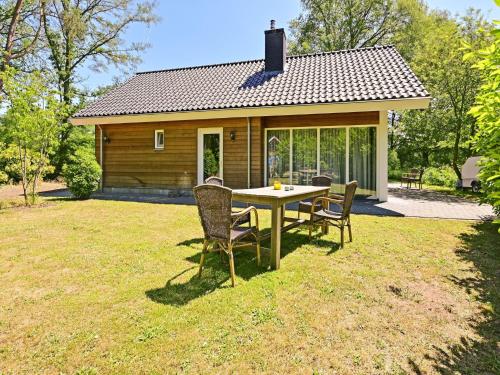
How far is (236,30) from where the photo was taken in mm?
18484

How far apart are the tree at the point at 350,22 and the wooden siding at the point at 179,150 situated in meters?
14.5

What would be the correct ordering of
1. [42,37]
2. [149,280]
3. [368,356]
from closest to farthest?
[368,356] → [149,280] → [42,37]

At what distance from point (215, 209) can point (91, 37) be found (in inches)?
916

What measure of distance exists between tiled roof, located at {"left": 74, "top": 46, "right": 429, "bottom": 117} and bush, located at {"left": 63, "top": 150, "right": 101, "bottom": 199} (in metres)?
2.58

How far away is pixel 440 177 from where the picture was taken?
17922 millimetres

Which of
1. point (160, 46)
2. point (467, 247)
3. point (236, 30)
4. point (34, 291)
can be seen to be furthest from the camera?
point (160, 46)

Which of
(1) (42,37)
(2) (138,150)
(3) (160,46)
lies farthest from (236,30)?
(1) (42,37)

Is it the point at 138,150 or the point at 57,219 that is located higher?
the point at 138,150

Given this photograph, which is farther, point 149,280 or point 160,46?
point 160,46

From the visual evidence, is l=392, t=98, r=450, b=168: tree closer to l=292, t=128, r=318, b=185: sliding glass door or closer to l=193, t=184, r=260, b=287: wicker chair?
l=292, t=128, r=318, b=185: sliding glass door

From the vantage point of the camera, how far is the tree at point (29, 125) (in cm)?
855

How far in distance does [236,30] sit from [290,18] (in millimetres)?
7799

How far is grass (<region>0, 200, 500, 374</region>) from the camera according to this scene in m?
2.32

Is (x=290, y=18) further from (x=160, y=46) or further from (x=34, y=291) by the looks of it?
(x=34, y=291)
